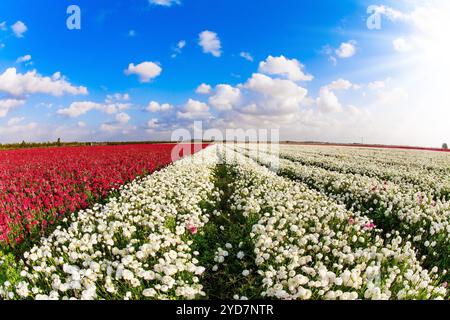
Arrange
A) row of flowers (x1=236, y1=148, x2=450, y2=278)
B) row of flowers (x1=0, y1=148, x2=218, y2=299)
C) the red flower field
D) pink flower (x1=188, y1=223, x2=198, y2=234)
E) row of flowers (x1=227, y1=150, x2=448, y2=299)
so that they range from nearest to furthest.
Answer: row of flowers (x1=227, y1=150, x2=448, y2=299) < row of flowers (x1=0, y1=148, x2=218, y2=299) < pink flower (x1=188, y1=223, x2=198, y2=234) < row of flowers (x1=236, y1=148, x2=450, y2=278) < the red flower field

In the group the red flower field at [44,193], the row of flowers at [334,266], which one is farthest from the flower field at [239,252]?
the red flower field at [44,193]

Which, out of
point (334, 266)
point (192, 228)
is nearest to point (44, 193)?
point (192, 228)

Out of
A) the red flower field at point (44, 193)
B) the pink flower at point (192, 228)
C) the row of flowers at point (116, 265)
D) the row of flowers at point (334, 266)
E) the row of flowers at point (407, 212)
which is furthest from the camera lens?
the red flower field at point (44, 193)

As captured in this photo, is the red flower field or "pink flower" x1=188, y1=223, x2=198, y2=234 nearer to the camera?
"pink flower" x1=188, y1=223, x2=198, y2=234

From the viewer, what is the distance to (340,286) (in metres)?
4.59

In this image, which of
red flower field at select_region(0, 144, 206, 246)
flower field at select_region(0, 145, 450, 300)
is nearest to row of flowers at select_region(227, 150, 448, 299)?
flower field at select_region(0, 145, 450, 300)

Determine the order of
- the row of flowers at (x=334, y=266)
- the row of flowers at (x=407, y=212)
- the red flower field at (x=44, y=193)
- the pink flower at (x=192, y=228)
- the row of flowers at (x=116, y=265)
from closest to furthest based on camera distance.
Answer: the row of flowers at (x=334, y=266) < the row of flowers at (x=116, y=265) < the pink flower at (x=192, y=228) < the row of flowers at (x=407, y=212) < the red flower field at (x=44, y=193)

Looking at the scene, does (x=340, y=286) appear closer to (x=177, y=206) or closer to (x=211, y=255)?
(x=211, y=255)

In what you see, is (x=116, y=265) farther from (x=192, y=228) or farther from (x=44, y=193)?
(x=44, y=193)

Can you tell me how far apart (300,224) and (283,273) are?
103 inches

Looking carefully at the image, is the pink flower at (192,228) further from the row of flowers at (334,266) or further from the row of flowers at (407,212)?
the row of flowers at (407,212)

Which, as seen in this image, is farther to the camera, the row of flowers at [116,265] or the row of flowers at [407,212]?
the row of flowers at [407,212]

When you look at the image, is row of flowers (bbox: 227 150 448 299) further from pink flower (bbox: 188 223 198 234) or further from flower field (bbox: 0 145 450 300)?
pink flower (bbox: 188 223 198 234)
